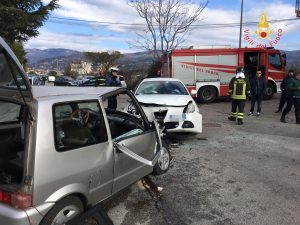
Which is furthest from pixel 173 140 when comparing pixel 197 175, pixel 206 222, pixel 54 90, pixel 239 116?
pixel 54 90

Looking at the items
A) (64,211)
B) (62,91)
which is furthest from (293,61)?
(64,211)

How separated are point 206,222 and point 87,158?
1681 mm

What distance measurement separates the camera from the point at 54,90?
4207 millimetres

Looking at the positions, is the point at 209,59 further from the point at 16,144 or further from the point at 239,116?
the point at 16,144

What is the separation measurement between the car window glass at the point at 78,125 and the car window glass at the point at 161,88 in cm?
576

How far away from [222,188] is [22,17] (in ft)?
48.2

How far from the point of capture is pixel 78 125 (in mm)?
4012

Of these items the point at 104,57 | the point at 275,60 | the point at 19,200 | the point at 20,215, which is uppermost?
the point at 104,57

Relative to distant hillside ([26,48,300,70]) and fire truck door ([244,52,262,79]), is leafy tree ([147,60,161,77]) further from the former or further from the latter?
fire truck door ([244,52,262,79])

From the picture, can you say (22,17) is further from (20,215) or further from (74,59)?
(74,59)

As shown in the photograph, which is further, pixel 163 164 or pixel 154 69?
pixel 154 69

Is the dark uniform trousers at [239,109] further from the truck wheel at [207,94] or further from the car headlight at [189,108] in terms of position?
the truck wheel at [207,94]

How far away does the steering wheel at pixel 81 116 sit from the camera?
4.02m

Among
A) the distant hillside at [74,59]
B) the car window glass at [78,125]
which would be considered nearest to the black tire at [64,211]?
the car window glass at [78,125]
